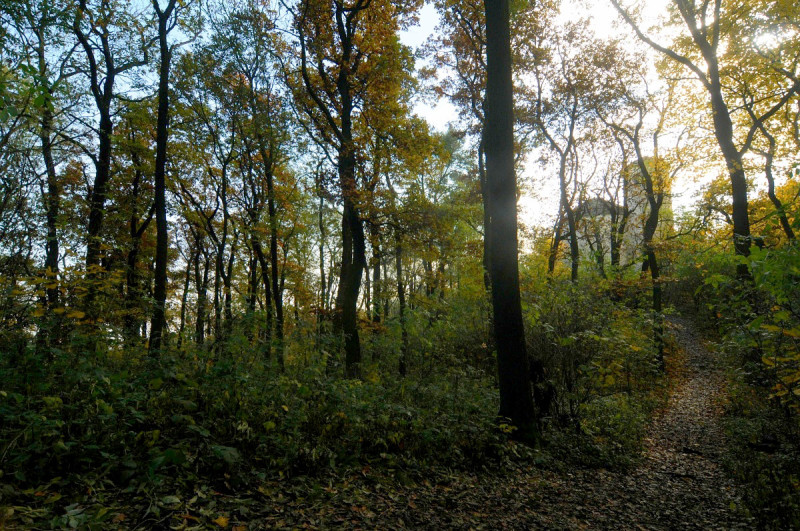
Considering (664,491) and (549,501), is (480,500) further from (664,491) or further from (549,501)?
(664,491)

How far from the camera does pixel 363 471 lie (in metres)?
4.36

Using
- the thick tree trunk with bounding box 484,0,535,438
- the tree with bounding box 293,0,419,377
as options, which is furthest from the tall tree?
the thick tree trunk with bounding box 484,0,535,438

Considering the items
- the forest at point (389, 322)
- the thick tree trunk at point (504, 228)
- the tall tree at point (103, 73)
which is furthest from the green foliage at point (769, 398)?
the tall tree at point (103, 73)

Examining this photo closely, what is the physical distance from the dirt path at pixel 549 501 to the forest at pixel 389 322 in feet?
0.12

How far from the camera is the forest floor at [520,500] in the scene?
3461 mm

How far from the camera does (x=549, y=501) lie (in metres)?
4.59

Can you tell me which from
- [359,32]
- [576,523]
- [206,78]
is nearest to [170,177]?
[206,78]

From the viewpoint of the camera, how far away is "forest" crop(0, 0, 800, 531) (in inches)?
143

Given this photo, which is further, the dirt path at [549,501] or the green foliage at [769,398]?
the green foliage at [769,398]

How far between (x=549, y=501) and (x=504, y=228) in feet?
12.2

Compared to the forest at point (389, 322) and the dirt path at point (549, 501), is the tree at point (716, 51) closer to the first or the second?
the forest at point (389, 322)

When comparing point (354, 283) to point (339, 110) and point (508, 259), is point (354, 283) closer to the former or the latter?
point (339, 110)

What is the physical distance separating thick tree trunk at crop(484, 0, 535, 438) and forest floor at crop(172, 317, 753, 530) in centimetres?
119

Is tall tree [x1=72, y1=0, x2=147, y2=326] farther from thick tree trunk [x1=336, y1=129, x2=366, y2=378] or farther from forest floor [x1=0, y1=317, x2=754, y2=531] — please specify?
forest floor [x1=0, y1=317, x2=754, y2=531]
